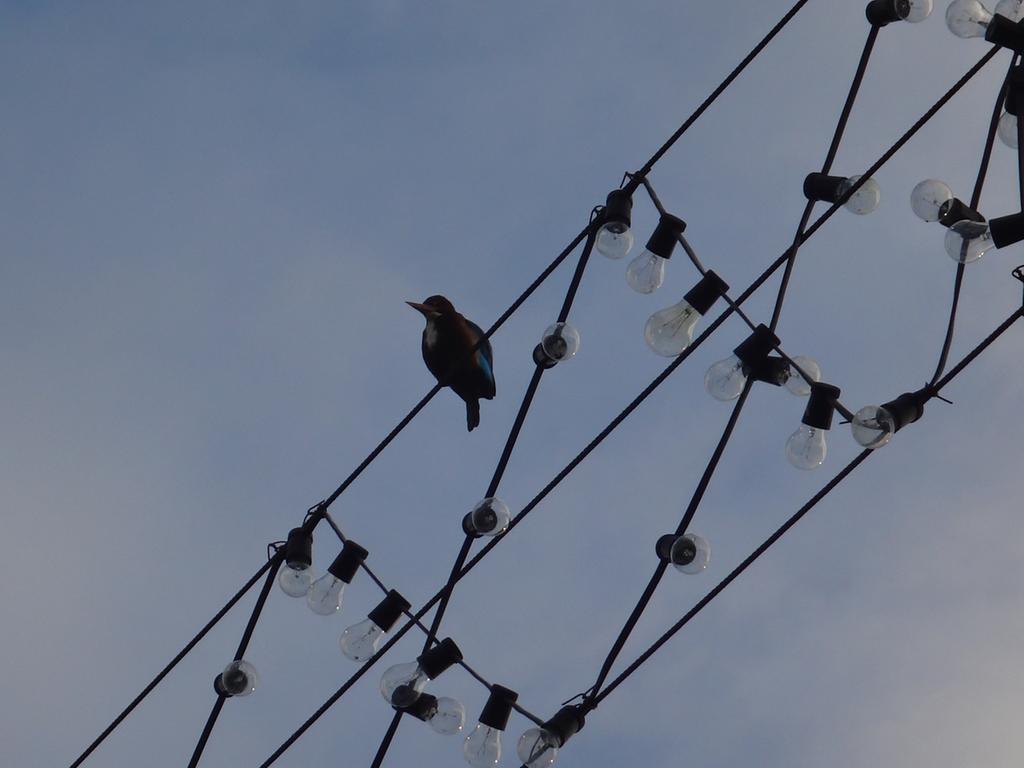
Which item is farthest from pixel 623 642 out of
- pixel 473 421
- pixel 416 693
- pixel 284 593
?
pixel 473 421

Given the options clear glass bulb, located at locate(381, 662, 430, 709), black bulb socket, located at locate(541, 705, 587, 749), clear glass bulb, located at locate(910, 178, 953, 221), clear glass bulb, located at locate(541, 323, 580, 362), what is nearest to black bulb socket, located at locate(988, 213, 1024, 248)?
clear glass bulb, located at locate(910, 178, 953, 221)

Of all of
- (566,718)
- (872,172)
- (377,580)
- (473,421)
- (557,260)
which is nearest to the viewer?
(872,172)

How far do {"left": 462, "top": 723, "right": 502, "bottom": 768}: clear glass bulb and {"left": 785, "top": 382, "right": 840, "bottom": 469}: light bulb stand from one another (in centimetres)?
129

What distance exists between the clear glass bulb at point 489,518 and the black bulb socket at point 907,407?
1321mm

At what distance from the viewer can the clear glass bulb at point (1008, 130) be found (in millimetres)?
4137

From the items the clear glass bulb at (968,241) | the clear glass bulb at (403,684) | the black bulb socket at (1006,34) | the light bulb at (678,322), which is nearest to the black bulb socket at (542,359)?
the light bulb at (678,322)

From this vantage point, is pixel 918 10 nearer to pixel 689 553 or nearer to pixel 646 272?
pixel 646 272

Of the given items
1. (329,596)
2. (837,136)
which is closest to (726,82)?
(837,136)

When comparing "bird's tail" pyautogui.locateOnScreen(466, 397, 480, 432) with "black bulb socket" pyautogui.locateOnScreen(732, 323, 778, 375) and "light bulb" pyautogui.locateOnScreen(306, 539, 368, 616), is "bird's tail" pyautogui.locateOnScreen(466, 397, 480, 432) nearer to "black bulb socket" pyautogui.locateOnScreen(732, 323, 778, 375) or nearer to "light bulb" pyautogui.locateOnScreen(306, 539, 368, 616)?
"light bulb" pyautogui.locateOnScreen(306, 539, 368, 616)

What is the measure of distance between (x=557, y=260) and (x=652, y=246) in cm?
37

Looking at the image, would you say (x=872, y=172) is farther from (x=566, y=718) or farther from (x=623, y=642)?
(x=566, y=718)

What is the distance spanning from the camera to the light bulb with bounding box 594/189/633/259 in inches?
190

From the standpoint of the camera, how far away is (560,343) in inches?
193

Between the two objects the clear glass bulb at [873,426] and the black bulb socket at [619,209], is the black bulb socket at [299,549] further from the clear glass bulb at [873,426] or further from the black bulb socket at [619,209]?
the clear glass bulb at [873,426]
